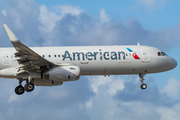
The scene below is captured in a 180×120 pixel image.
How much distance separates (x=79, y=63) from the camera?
40.2m

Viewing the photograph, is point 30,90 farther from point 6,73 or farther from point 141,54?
point 141,54

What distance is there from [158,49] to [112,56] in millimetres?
6547

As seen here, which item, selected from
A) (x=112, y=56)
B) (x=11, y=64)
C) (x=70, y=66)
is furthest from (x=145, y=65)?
(x=11, y=64)

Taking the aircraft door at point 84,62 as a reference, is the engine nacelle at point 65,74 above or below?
below

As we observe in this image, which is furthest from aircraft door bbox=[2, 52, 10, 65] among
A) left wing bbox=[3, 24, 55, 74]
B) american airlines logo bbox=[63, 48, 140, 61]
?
american airlines logo bbox=[63, 48, 140, 61]

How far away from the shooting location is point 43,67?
129 feet

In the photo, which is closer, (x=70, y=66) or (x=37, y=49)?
(x=70, y=66)

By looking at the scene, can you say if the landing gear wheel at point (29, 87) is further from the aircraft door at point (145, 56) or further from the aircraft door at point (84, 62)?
the aircraft door at point (145, 56)

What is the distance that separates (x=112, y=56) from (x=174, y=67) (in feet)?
27.9

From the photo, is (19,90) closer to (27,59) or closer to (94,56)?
(27,59)

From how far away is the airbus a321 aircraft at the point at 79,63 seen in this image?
38594 millimetres

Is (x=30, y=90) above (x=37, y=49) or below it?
below

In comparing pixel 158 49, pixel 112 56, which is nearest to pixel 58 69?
pixel 112 56

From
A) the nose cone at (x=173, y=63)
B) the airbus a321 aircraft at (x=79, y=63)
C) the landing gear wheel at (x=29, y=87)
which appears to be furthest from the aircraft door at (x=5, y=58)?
the nose cone at (x=173, y=63)
